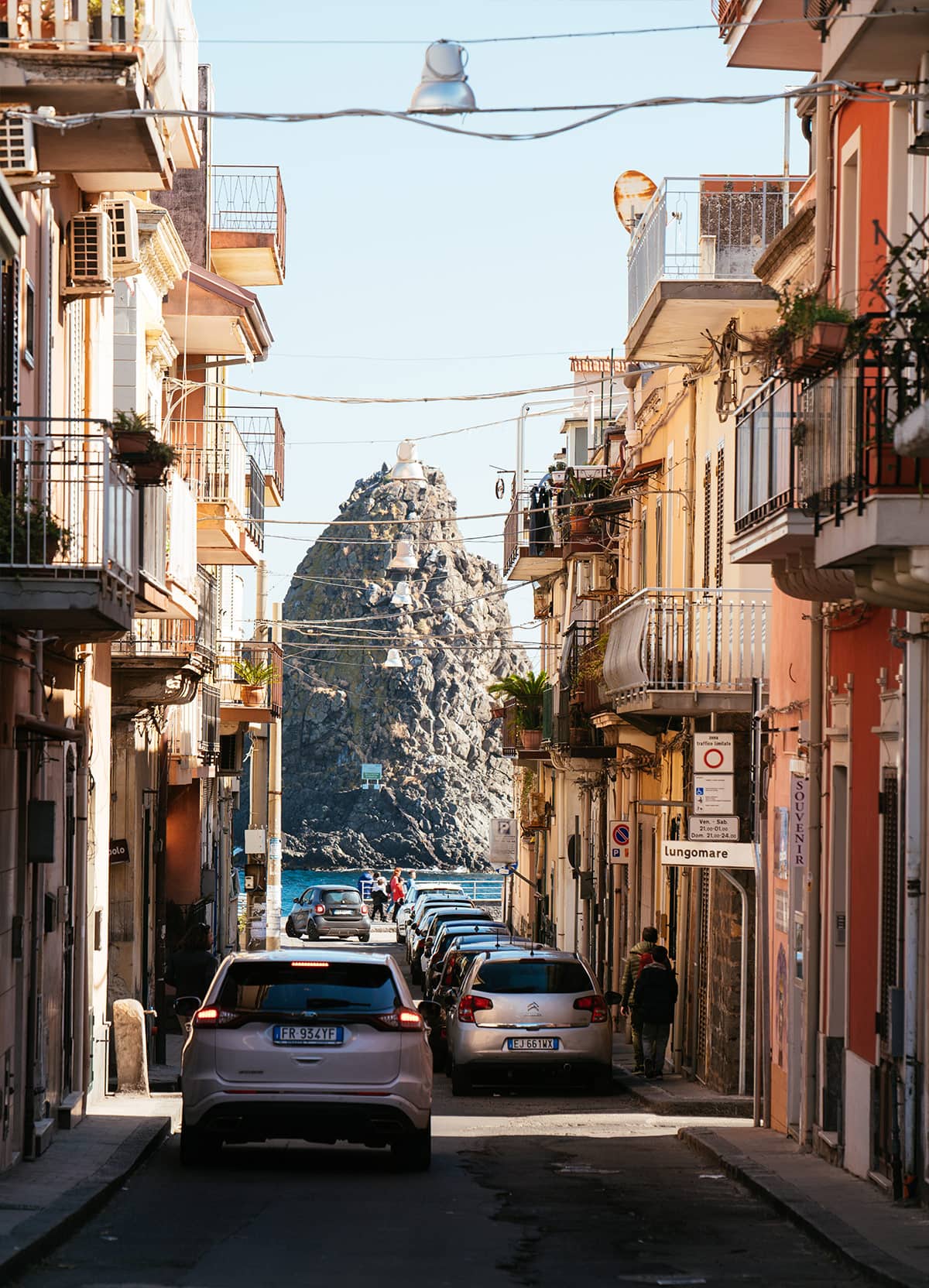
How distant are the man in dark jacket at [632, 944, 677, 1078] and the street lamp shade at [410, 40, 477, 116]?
14747 millimetres

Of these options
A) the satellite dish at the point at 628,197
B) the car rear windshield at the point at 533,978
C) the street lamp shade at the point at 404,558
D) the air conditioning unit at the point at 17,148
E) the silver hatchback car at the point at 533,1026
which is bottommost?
the silver hatchback car at the point at 533,1026

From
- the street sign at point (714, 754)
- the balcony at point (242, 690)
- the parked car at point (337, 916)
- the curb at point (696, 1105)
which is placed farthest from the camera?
the parked car at point (337, 916)

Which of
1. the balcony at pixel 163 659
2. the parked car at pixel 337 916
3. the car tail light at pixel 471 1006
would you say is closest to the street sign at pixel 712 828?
the car tail light at pixel 471 1006

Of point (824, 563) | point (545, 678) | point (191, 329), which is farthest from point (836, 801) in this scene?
point (545, 678)

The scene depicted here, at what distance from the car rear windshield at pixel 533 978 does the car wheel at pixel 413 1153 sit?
7904 millimetres

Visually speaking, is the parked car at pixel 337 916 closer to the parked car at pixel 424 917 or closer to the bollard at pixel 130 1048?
the parked car at pixel 424 917

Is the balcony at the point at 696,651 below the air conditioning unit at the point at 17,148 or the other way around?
below

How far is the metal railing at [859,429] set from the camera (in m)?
12.0

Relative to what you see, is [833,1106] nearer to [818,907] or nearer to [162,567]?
[818,907]

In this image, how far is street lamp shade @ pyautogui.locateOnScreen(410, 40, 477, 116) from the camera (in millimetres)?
12125

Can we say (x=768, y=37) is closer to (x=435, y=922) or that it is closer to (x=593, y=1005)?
(x=593, y=1005)

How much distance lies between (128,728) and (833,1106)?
43.3 ft

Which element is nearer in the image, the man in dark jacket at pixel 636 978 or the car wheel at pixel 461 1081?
the car wheel at pixel 461 1081

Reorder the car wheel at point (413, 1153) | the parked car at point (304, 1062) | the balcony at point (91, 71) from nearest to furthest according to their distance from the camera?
the balcony at point (91, 71) < the parked car at point (304, 1062) < the car wheel at point (413, 1153)
